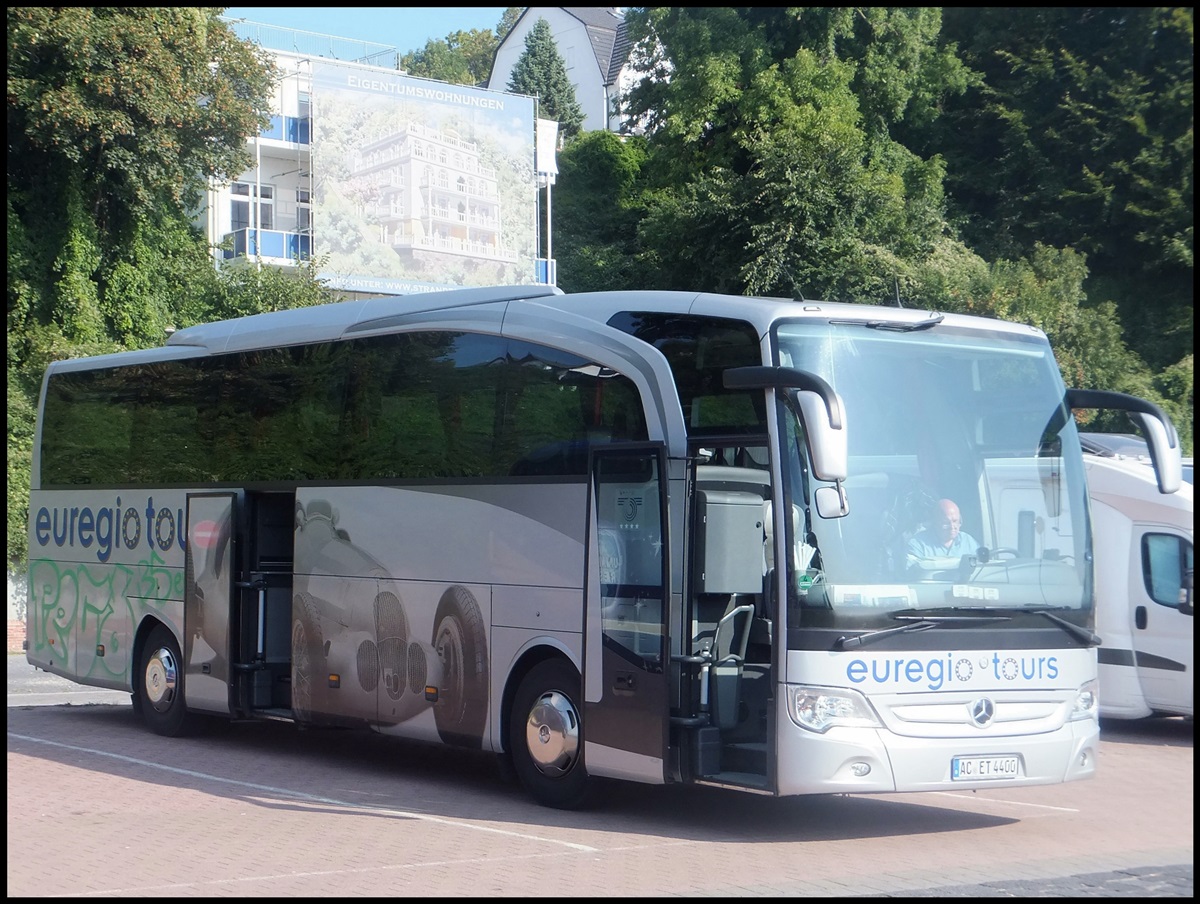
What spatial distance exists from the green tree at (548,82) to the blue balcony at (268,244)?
2420 centimetres

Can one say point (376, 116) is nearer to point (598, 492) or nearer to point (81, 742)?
point (81, 742)

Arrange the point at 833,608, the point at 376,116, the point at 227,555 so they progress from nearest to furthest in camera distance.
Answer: the point at 833,608 → the point at 227,555 → the point at 376,116

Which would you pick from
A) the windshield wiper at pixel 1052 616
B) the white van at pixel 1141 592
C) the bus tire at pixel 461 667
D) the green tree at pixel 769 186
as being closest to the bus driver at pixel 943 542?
the windshield wiper at pixel 1052 616

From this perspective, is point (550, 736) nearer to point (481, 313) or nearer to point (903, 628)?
point (903, 628)

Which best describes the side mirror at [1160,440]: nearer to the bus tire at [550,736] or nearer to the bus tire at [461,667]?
the bus tire at [550,736]

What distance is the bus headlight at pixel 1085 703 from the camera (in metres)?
9.97

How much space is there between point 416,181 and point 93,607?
29.7 metres

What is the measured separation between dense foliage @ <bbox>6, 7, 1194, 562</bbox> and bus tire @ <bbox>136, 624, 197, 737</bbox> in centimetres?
813

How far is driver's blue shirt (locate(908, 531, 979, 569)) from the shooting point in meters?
9.41

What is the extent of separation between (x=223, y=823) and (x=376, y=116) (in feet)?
120

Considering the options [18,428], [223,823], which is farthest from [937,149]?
[18,428]

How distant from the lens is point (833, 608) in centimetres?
923

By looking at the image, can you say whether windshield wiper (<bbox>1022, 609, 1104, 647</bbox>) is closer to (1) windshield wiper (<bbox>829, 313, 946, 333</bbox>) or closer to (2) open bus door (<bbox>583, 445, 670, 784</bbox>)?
(1) windshield wiper (<bbox>829, 313, 946, 333</bbox>)

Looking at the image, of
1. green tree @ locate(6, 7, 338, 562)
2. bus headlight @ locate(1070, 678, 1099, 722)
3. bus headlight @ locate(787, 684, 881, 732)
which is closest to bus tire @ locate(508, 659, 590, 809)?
bus headlight @ locate(787, 684, 881, 732)
